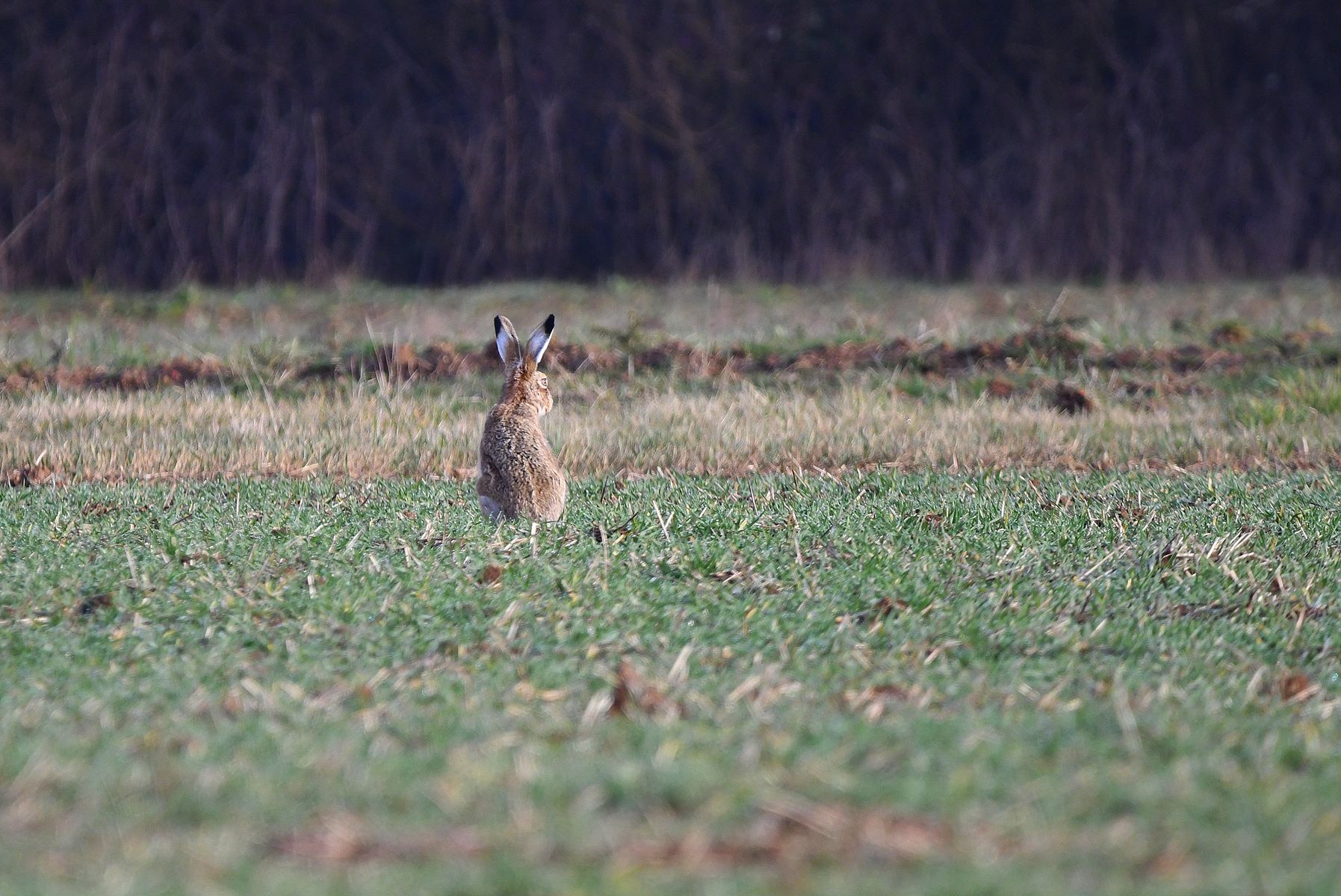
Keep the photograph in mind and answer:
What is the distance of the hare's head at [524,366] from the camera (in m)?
6.80

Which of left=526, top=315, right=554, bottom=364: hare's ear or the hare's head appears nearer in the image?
the hare's head

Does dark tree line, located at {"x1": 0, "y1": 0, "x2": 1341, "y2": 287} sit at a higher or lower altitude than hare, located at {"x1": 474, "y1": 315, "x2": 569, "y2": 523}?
higher

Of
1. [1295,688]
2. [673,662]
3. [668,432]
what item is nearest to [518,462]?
[673,662]

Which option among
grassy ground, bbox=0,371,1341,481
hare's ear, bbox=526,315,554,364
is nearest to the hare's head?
hare's ear, bbox=526,315,554,364

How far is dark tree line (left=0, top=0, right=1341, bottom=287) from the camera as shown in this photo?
17859 millimetres

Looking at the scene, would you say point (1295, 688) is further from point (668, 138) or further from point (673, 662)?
point (668, 138)

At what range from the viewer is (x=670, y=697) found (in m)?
3.97

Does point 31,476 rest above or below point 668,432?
below

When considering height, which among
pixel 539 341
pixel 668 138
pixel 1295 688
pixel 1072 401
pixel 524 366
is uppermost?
pixel 668 138

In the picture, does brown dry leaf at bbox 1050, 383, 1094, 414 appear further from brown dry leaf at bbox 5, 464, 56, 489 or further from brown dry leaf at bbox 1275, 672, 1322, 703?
brown dry leaf at bbox 5, 464, 56, 489

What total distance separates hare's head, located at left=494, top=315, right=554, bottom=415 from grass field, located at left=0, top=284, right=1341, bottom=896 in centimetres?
52

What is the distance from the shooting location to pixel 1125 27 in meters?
Result: 19.2

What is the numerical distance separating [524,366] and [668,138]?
40.7ft

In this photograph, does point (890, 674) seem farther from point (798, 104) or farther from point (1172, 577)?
point (798, 104)
